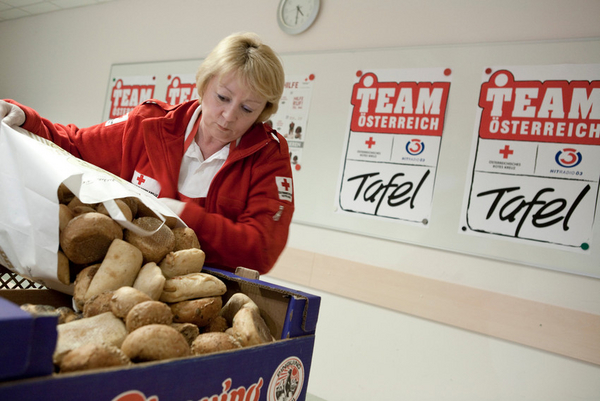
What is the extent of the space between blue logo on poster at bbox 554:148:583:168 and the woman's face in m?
1.63

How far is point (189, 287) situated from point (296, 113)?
2.39m

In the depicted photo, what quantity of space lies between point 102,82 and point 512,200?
3585 millimetres

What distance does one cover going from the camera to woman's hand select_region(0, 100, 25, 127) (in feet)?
3.28

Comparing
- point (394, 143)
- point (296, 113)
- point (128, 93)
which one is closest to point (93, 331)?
point (394, 143)

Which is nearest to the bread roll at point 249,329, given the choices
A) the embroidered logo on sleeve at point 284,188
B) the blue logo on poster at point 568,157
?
the embroidered logo on sleeve at point 284,188

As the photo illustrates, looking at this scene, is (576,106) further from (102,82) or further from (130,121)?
(102,82)

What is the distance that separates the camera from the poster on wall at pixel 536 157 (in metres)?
2.20

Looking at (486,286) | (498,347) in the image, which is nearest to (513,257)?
(486,286)

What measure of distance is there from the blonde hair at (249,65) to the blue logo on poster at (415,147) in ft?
4.57

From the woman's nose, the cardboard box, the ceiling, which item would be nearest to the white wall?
the ceiling

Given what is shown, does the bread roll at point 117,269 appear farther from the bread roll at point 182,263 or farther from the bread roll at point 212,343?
the bread roll at point 212,343

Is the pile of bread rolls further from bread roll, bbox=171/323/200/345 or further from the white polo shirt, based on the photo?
the white polo shirt

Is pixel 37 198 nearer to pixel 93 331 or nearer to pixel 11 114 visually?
pixel 93 331

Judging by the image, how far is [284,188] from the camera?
1363 mm
